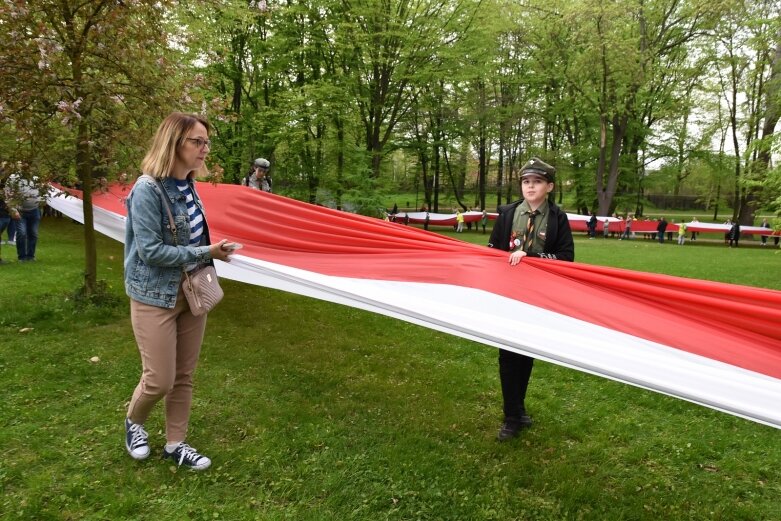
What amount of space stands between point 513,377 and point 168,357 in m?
2.23

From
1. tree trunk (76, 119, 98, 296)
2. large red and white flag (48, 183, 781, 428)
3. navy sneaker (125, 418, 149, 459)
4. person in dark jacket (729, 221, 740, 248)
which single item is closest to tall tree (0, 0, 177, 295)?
tree trunk (76, 119, 98, 296)

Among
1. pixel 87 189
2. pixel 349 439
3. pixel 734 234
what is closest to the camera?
pixel 349 439

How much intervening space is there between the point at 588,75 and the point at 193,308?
87.1 feet

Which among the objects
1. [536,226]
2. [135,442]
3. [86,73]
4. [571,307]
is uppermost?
[86,73]

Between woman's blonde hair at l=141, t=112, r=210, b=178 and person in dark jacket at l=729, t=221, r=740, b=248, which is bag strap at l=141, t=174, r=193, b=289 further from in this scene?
person in dark jacket at l=729, t=221, r=740, b=248

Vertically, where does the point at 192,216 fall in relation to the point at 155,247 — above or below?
above

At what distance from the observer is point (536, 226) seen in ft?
10.7

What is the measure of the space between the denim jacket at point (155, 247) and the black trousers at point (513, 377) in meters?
2.08

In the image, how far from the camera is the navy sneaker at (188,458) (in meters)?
2.91

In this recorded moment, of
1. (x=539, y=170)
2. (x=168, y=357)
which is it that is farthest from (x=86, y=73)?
(x=539, y=170)

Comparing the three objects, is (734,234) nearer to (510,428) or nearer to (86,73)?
(510,428)

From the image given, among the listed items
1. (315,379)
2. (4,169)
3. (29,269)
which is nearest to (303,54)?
(29,269)

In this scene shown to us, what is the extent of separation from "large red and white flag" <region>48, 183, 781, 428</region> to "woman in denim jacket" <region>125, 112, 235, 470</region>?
1.03 m

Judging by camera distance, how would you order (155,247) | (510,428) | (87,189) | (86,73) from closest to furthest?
(155,247) < (510,428) < (86,73) < (87,189)
